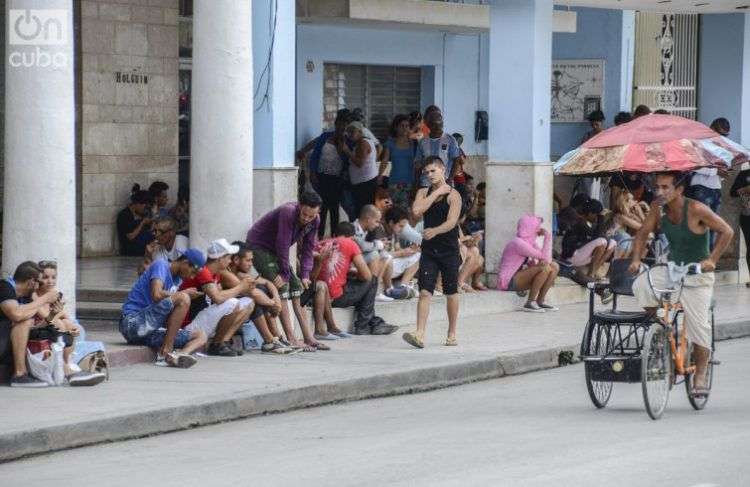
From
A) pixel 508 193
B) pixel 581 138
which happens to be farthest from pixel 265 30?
pixel 581 138

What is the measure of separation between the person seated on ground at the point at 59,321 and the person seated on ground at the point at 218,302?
4.97ft

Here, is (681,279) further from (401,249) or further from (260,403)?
(401,249)

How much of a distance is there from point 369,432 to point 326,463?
1289 millimetres

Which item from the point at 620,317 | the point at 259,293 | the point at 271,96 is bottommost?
the point at 259,293

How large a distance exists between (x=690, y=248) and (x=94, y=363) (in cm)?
439

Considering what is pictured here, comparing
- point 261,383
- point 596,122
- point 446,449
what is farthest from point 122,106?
point 446,449

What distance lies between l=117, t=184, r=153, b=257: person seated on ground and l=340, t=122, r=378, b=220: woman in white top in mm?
2370

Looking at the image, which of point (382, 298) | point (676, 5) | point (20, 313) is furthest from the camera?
point (676, 5)

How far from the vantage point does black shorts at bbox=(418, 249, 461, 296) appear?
1462 cm

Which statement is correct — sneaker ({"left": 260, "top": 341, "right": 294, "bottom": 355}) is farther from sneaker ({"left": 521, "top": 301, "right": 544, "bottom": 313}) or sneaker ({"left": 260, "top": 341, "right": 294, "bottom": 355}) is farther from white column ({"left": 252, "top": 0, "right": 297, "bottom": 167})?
sneaker ({"left": 521, "top": 301, "right": 544, "bottom": 313})

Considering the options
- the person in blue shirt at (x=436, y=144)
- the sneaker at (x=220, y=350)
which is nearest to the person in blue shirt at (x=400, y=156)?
the person in blue shirt at (x=436, y=144)

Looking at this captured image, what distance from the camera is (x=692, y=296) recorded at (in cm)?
1148

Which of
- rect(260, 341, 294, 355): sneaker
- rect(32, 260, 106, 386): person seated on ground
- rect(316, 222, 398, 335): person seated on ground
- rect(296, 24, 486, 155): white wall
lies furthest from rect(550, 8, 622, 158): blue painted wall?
rect(32, 260, 106, 386): person seated on ground

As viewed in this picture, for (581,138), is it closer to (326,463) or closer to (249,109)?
(249,109)
